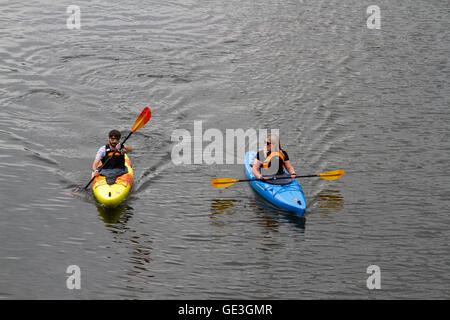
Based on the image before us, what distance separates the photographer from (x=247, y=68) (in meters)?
19.6

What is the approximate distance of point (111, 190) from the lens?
451 inches

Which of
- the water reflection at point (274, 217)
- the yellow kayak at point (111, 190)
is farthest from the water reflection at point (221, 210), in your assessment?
the yellow kayak at point (111, 190)

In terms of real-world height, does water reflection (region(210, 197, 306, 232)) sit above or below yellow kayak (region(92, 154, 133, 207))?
below

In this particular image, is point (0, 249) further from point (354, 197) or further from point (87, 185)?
point (354, 197)

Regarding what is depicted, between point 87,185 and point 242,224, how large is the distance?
336cm

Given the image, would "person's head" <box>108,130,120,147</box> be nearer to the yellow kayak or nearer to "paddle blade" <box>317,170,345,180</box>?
the yellow kayak

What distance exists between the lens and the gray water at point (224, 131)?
10023 mm

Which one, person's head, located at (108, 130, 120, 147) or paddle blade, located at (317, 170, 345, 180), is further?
paddle blade, located at (317, 170, 345, 180)

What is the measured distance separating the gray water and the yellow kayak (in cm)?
26

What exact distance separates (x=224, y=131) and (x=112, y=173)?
444 cm

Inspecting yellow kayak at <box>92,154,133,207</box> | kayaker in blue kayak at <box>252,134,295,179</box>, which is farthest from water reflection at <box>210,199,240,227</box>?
yellow kayak at <box>92,154,133,207</box>

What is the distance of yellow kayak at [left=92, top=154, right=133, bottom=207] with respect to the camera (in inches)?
448

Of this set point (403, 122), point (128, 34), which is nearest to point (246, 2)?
point (128, 34)

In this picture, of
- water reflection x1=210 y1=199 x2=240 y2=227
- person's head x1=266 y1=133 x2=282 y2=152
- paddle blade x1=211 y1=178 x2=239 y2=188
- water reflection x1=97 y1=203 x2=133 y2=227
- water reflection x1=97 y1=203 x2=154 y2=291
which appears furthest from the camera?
paddle blade x1=211 y1=178 x2=239 y2=188
